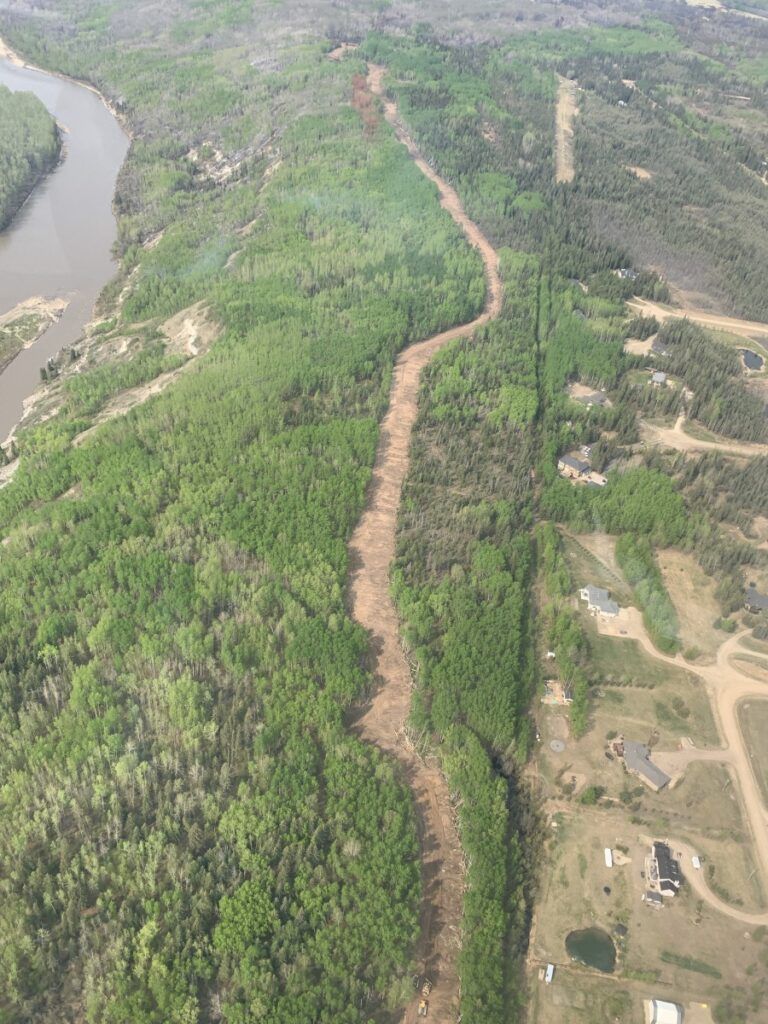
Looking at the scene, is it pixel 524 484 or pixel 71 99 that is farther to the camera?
pixel 71 99

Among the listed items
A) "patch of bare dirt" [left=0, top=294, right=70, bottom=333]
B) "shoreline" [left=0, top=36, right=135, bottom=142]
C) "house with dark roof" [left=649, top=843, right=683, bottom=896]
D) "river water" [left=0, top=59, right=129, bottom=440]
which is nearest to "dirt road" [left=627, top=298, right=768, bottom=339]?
"river water" [left=0, top=59, right=129, bottom=440]

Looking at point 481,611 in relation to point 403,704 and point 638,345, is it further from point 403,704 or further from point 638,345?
point 638,345

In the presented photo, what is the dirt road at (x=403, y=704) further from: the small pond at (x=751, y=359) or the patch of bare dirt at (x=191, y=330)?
the small pond at (x=751, y=359)

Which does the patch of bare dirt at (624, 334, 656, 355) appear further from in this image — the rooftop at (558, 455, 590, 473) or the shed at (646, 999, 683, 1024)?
the shed at (646, 999, 683, 1024)

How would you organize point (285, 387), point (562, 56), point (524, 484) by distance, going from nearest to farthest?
point (524, 484) → point (285, 387) → point (562, 56)

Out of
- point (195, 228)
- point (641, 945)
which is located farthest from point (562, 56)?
point (641, 945)

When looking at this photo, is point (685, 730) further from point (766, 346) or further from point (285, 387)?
point (766, 346)

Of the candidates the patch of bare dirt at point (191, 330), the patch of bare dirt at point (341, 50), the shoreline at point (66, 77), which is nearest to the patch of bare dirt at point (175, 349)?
the patch of bare dirt at point (191, 330)
